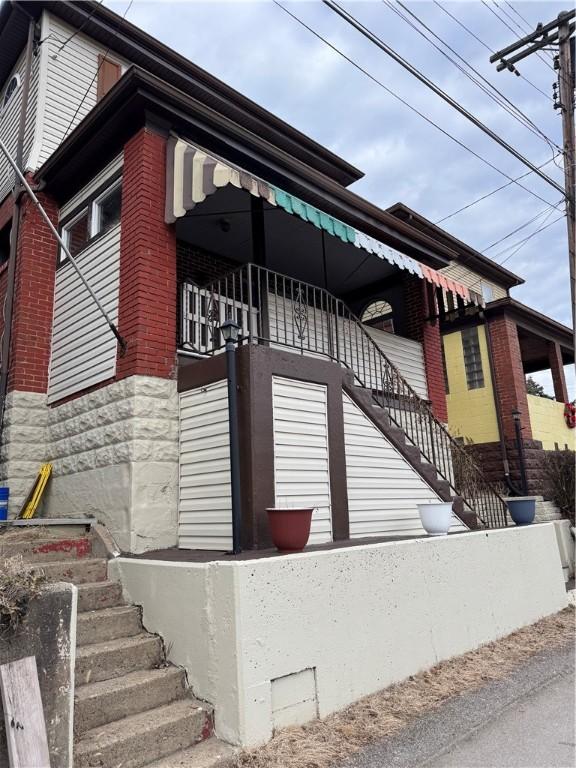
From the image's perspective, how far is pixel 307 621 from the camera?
374cm

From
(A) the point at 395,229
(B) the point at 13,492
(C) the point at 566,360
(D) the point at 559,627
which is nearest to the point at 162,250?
(B) the point at 13,492

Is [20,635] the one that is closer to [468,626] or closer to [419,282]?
[468,626]

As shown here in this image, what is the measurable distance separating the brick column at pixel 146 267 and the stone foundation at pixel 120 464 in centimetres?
28

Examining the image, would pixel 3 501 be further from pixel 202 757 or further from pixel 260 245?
pixel 260 245

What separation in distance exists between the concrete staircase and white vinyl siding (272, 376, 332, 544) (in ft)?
5.49

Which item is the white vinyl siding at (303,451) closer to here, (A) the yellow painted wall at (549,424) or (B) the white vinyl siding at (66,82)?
(B) the white vinyl siding at (66,82)

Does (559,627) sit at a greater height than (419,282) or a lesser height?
lesser

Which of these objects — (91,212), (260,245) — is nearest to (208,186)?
(260,245)

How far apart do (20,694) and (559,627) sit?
18.6 feet

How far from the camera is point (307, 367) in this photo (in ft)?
18.2

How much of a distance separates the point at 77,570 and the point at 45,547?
0.37 metres

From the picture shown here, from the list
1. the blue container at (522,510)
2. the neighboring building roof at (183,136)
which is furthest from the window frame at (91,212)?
the blue container at (522,510)

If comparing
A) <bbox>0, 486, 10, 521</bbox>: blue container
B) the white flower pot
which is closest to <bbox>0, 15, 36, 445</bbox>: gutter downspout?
<bbox>0, 486, 10, 521</bbox>: blue container

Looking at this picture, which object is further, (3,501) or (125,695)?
(3,501)
